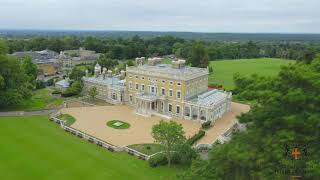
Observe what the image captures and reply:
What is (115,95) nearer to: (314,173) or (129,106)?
(129,106)

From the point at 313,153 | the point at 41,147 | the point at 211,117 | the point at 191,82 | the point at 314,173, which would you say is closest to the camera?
the point at 314,173

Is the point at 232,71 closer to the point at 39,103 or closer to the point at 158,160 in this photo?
the point at 39,103

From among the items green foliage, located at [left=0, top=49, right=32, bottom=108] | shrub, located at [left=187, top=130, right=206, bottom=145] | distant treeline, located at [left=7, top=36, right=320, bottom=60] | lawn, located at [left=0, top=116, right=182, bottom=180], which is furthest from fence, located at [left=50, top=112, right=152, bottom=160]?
distant treeline, located at [left=7, top=36, right=320, bottom=60]

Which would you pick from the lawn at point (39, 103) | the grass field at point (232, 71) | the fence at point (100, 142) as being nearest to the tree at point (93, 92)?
the lawn at point (39, 103)

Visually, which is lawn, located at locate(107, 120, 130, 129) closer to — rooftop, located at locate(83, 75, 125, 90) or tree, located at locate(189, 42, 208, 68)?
rooftop, located at locate(83, 75, 125, 90)

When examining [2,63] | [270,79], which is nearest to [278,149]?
[270,79]

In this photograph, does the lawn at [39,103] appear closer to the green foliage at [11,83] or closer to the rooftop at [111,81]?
the green foliage at [11,83]
